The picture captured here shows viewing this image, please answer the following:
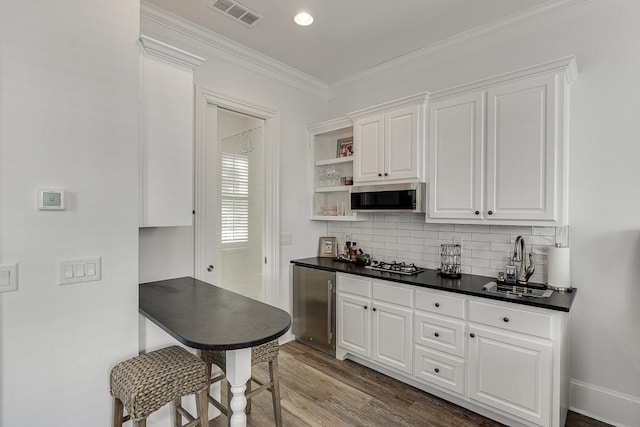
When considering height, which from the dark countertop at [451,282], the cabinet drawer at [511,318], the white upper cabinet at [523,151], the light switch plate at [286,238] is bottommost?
the cabinet drawer at [511,318]

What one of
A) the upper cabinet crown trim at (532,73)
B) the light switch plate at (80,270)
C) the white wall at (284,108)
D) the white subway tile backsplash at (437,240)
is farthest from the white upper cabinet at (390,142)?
the light switch plate at (80,270)

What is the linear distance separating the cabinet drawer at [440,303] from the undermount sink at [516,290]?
0.23 m

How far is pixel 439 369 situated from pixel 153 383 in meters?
2.00

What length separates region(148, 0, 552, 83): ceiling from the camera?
2.40m

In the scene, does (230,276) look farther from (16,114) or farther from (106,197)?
(16,114)

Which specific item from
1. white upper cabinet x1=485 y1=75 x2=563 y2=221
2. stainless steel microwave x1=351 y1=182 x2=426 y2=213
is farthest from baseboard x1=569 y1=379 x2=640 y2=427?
stainless steel microwave x1=351 y1=182 x2=426 y2=213

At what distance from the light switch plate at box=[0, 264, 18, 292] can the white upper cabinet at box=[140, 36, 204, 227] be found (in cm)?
60

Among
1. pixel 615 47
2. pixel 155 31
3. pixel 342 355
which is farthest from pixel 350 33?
pixel 342 355

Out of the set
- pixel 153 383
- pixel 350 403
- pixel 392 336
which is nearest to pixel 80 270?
pixel 153 383

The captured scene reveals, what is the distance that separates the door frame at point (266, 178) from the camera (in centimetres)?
274

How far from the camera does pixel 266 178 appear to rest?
11.1 ft

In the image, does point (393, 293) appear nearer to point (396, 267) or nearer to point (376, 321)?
point (376, 321)

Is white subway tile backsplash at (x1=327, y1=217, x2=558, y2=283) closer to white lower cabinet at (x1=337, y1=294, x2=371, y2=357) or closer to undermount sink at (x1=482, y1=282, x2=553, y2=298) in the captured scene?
undermount sink at (x1=482, y1=282, x2=553, y2=298)

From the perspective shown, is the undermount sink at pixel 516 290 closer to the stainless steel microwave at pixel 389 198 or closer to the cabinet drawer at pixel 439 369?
the cabinet drawer at pixel 439 369
